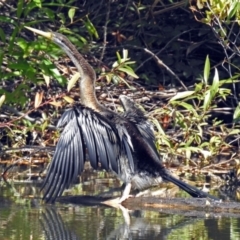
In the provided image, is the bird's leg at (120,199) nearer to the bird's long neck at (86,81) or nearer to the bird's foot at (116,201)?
the bird's foot at (116,201)

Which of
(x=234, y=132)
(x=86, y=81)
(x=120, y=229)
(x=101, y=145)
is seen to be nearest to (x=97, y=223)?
(x=120, y=229)

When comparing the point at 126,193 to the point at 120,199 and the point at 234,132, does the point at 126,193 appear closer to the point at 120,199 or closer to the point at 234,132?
the point at 120,199

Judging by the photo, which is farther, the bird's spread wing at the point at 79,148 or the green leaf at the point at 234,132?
the green leaf at the point at 234,132

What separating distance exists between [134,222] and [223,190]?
5.86ft

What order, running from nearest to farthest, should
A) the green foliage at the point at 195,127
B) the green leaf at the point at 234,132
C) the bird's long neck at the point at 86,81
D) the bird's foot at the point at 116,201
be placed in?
the bird's foot at the point at 116,201 < the bird's long neck at the point at 86,81 < the green foliage at the point at 195,127 < the green leaf at the point at 234,132

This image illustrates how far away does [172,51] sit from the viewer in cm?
999

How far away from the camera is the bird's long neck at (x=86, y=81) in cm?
761

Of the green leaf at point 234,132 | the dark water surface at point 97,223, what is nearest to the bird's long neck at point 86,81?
the dark water surface at point 97,223

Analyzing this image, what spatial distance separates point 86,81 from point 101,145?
1.11m

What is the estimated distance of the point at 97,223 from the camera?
5949mm

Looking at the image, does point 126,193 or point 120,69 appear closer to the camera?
point 126,193

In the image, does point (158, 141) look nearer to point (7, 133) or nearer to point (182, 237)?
point (7, 133)

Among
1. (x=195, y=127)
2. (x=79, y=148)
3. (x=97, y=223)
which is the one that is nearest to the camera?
(x=97, y=223)

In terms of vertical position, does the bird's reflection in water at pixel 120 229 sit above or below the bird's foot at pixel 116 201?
below
